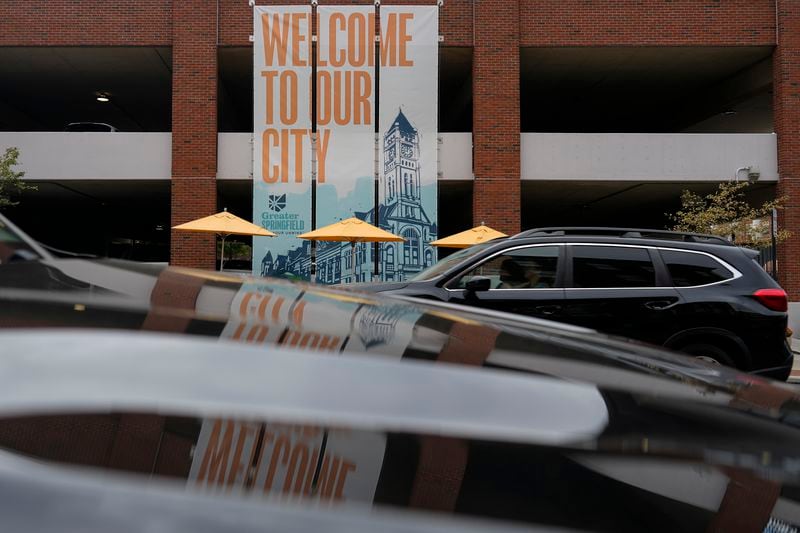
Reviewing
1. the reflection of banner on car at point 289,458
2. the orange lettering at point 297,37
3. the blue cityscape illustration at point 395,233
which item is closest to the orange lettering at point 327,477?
the reflection of banner on car at point 289,458

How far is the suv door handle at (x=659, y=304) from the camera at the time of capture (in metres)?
6.17

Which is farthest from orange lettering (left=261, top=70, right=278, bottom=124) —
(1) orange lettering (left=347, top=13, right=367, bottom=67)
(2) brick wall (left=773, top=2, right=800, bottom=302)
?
(2) brick wall (left=773, top=2, right=800, bottom=302)

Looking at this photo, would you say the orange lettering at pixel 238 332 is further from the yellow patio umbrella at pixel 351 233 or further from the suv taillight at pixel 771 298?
the yellow patio umbrella at pixel 351 233

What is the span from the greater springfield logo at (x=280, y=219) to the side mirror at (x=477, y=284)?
10736 mm

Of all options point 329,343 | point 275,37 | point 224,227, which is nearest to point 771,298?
point 329,343

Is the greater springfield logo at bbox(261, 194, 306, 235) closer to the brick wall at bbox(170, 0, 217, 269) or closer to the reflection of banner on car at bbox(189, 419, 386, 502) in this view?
the brick wall at bbox(170, 0, 217, 269)

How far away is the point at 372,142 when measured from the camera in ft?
53.3

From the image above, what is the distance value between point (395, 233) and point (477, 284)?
403 inches

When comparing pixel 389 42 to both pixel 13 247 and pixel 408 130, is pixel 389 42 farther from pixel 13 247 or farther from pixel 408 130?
pixel 13 247

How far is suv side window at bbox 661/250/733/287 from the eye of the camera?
6289 mm

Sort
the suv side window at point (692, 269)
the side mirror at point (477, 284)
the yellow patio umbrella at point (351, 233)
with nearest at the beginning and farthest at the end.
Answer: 1. the side mirror at point (477, 284)
2. the suv side window at point (692, 269)
3. the yellow patio umbrella at point (351, 233)

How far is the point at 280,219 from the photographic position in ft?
53.2

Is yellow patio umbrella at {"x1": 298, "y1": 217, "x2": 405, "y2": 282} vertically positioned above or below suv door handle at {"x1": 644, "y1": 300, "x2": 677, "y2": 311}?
above

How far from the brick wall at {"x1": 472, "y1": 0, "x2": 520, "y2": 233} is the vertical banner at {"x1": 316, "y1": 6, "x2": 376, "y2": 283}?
326 cm
